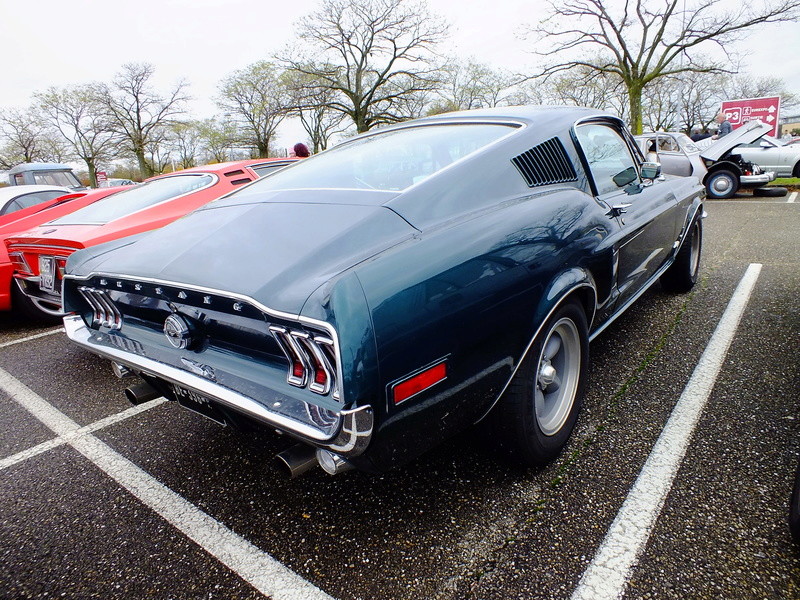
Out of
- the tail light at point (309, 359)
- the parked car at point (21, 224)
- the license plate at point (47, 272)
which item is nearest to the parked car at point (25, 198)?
the parked car at point (21, 224)

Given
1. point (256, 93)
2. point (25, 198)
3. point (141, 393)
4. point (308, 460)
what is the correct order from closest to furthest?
point (308, 460) < point (141, 393) < point (25, 198) < point (256, 93)

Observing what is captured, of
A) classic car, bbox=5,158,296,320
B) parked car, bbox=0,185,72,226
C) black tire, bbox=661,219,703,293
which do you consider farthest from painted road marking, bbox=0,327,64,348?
black tire, bbox=661,219,703,293

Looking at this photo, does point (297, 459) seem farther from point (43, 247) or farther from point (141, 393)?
point (43, 247)

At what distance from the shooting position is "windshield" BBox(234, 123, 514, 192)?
2.11m

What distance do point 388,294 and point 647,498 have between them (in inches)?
52.1

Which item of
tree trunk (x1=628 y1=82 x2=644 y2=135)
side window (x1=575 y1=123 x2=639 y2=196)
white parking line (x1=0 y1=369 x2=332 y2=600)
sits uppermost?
tree trunk (x1=628 y1=82 x2=644 y2=135)

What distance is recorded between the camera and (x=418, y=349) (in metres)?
1.38

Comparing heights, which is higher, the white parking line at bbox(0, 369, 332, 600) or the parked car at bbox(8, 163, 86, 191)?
the parked car at bbox(8, 163, 86, 191)

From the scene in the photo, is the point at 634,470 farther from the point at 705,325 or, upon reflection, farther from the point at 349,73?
the point at 349,73

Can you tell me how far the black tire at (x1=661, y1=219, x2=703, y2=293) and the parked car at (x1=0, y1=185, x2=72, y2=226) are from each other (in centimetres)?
662

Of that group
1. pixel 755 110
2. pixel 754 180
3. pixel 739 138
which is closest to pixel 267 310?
pixel 739 138

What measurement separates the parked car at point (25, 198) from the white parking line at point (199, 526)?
4330mm

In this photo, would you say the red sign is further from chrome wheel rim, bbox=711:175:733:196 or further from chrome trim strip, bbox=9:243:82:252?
chrome trim strip, bbox=9:243:82:252

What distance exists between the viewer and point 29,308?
4.58 m
